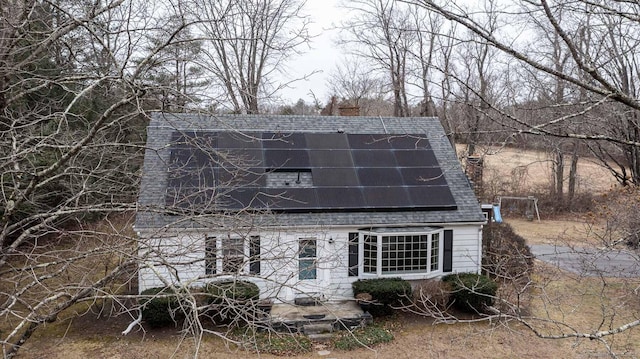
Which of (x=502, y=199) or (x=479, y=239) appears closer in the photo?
(x=479, y=239)

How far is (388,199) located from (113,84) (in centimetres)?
791

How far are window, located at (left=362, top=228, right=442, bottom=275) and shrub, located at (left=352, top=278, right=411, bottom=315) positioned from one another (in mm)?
478

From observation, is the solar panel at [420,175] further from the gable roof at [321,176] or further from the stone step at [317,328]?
the stone step at [317,328]

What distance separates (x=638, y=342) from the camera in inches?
381

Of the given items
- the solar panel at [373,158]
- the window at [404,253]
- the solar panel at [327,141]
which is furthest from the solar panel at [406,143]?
the window at [404,253]

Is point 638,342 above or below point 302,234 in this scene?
below

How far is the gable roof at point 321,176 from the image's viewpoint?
37.4 feet

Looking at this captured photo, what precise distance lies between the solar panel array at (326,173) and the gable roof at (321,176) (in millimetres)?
25

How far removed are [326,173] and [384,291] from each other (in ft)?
11.4

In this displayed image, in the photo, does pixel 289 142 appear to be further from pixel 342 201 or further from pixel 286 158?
pixel 342 201

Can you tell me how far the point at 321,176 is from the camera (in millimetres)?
12422

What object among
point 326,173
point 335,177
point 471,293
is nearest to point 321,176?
point 326,173

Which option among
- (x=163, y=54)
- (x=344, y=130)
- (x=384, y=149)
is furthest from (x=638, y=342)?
(x=163, y=54)

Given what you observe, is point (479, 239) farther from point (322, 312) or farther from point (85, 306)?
point (85, 306)
